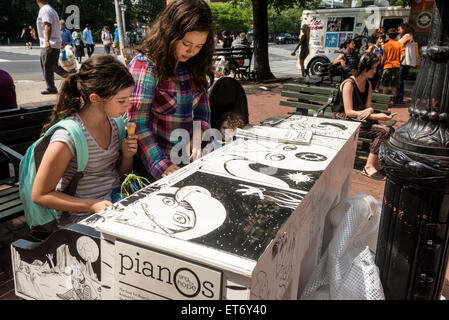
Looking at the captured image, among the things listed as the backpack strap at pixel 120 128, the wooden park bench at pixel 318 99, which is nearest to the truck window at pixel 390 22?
the wooden park bench at pixel 318 99

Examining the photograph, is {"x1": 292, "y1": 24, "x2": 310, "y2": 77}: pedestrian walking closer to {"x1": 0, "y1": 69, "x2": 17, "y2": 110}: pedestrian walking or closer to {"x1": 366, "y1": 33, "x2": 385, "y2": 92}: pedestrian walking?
{"x1": 366, "y1": 33, "x2": 385, "y2": 92}: pedestrian walking

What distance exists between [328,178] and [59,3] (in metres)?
37.3

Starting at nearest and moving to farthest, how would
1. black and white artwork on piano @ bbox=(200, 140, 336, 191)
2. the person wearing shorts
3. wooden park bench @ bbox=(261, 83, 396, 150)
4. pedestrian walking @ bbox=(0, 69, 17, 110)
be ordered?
black and white artwork on piano @ bbox=(200, 140, 336, 191)
pedestrian walking @ bbox=(0, 69, 17, 110)
wooden park bench @ bbox=(261, 83, 396, 150)
the person wearing shorts

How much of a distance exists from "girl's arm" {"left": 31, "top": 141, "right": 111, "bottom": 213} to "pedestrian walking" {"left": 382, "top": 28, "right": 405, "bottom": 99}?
872cm

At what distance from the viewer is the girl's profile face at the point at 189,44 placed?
6.36 feet

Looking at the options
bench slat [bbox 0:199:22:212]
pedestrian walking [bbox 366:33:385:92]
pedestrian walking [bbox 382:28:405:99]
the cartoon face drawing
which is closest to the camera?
the cartoon face drawing

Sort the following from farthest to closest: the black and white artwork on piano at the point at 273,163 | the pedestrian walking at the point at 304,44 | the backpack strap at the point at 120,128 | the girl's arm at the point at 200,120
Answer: the pedestrian walking at the point at 304,44 → the girl's arm at the point at 200,120 → the backpack strap at the point at 120,128 → the black and white artwork on piano at the point at 273,163

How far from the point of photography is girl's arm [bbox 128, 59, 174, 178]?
1.98 m

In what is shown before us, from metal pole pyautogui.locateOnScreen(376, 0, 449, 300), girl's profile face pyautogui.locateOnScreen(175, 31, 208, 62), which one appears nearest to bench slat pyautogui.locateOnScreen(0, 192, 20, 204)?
girl's profile face pyautogui.locateOnScreen(175, 31, 208, 62)

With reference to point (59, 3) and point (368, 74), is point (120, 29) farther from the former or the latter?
point (59, 3)

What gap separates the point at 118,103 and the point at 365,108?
353 centimetres

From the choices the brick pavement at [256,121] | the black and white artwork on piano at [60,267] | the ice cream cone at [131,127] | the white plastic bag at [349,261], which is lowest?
the brick pavement at [256,121]

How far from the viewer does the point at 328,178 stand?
1898 millimetres

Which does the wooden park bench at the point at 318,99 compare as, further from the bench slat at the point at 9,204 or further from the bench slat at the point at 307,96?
the bench slat at the point at 9,204
